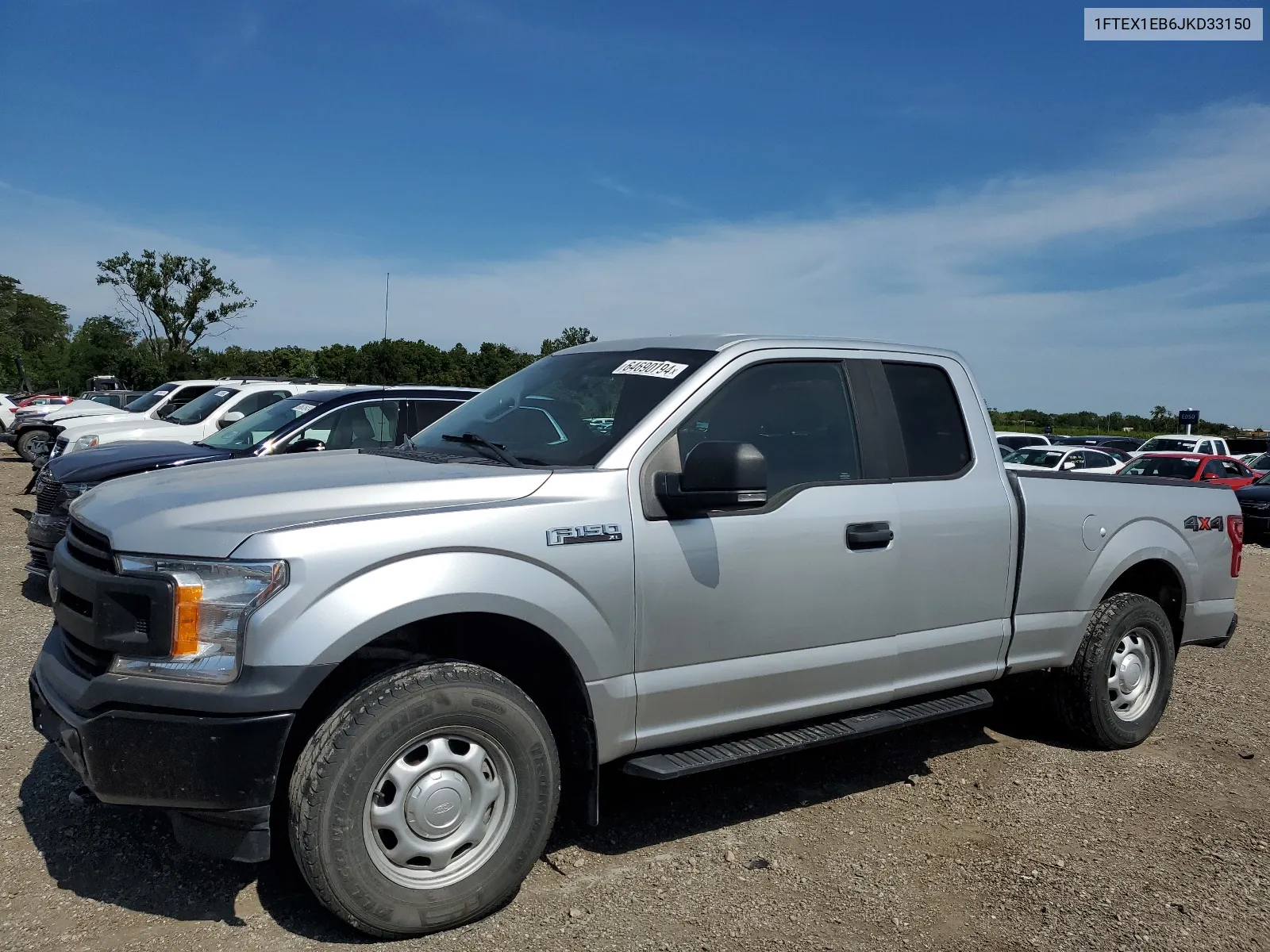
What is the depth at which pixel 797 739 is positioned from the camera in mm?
3973

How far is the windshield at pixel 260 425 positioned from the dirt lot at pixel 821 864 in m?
3.54

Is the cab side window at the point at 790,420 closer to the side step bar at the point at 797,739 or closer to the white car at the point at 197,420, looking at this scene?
the side step bar at the point at 797,739

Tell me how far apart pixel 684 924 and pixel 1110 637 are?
2851mm

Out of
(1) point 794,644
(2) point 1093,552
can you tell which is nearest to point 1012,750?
(2) point 1093,552

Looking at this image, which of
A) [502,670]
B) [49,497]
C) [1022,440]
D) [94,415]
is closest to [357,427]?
[49,497]

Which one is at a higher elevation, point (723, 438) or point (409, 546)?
point (723, 438)

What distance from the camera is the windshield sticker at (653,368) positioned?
157 inches

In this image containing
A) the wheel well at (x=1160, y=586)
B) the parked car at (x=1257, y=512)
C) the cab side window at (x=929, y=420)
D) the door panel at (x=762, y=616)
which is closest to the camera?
the door panel at (x=762, y=616)

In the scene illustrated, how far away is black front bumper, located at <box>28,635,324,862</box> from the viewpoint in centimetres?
289

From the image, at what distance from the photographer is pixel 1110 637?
509 cm

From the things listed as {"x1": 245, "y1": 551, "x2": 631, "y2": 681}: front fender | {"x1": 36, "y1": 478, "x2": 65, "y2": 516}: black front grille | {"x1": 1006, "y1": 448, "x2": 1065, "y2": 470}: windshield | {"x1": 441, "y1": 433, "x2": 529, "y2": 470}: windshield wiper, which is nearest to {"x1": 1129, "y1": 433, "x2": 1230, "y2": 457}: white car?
{"x1": 1006, "y1": 448, "x2": 1065, "y2": 470}: windshield

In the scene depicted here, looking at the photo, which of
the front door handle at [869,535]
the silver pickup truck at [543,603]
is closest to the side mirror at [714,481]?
the silver pickup truck at [543,603]

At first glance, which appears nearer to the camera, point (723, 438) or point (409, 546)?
point (409, 546)

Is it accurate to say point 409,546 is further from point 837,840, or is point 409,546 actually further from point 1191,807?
point 1191,807
